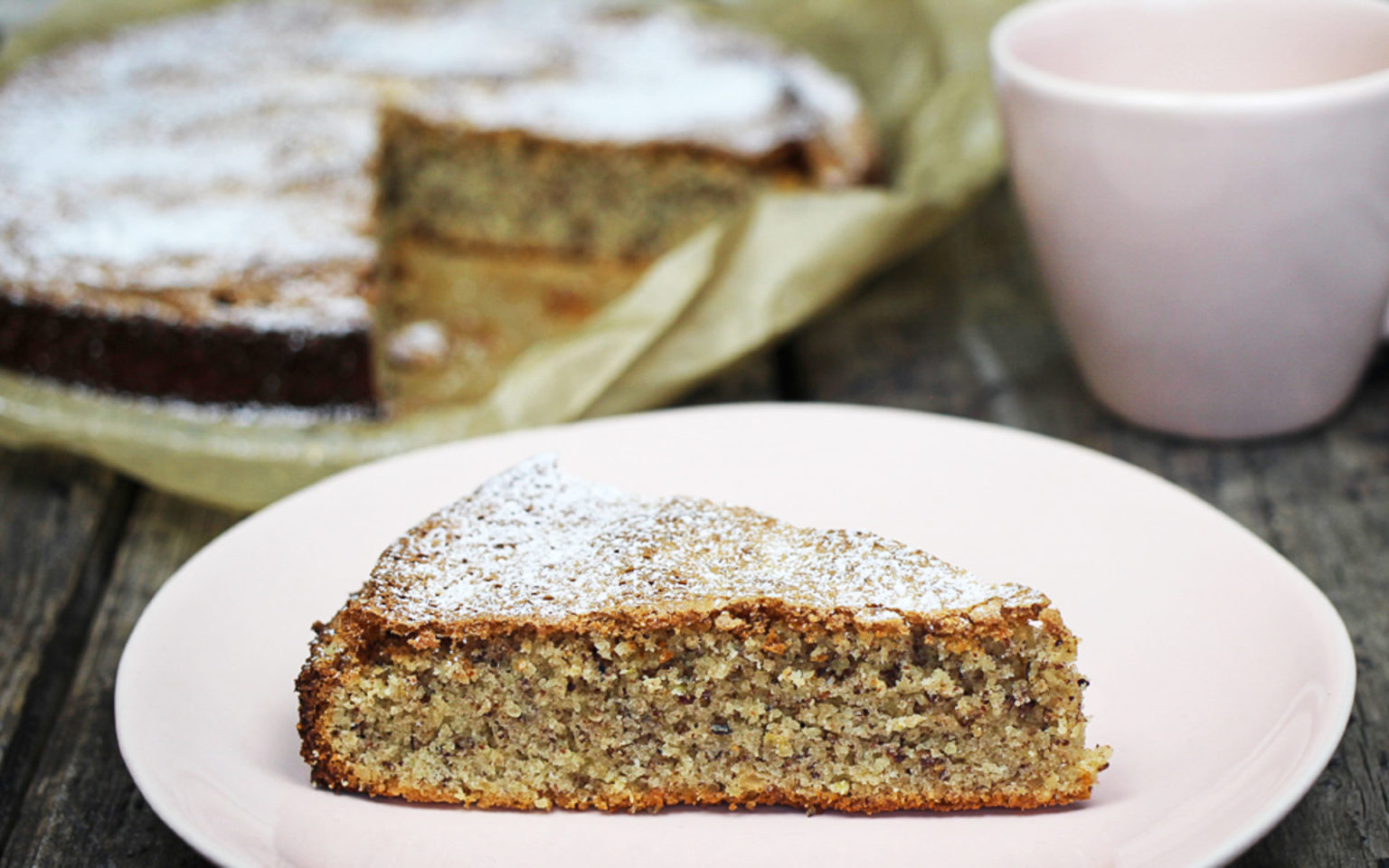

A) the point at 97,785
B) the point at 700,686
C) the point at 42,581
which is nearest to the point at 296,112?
the point at 42,581

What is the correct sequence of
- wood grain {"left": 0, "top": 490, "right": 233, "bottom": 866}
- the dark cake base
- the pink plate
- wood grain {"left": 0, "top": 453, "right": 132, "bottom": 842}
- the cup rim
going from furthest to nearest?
Result: the dark cake base
the cup rim
wood grain {"left": 0, "top": 453, "right": 132, "bottom": 842}
wood grain {"left": 0, "top": 490, "right": 233, "bottom": 866}
the pink plate

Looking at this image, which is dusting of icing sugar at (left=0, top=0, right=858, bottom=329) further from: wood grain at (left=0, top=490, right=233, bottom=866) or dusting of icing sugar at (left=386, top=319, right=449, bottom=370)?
wood grain at (left=0, top=490, right=233, bottom=866)

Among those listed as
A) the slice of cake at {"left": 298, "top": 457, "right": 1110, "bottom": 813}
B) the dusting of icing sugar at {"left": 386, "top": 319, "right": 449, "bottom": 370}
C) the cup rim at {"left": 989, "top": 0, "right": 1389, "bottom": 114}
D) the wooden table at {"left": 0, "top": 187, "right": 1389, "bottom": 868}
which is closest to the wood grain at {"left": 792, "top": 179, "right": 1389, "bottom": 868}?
the wooden table at {"left": 0, "top": 187, "right": 1389, "bottom": 868}

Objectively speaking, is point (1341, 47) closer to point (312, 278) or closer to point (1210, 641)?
point (1210, 641)

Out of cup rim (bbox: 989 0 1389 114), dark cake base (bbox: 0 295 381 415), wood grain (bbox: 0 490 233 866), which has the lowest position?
dark cake base (bbox: 0 295 381 415)

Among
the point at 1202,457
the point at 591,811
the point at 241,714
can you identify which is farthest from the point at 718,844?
→ the point at 1202,457

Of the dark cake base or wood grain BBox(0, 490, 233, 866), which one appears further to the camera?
the dark cake base
